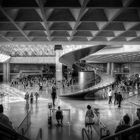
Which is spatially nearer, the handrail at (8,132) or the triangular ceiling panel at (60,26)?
the handrail at (8,132)

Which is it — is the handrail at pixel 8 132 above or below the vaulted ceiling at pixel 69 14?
below

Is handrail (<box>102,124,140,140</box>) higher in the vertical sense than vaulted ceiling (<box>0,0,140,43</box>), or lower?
lower

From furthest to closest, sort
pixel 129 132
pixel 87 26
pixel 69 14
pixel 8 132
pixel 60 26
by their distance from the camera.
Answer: pixel 60 26, pixel 87 26, pixel 69 14, pixel 8 132, pixel 129 132

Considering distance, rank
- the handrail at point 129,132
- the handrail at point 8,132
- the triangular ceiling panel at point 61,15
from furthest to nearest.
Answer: the triangular ceiling panel at point 61,15
the handrail at point 8,132
the handrail at point 129,132

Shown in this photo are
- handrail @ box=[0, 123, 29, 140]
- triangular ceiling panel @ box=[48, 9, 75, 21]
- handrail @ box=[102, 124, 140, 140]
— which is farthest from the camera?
triangular ceiling panel @ box=[48, 9, 75, 21]

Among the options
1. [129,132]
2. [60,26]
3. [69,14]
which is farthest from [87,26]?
[129,132]

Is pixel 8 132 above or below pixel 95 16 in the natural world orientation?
below

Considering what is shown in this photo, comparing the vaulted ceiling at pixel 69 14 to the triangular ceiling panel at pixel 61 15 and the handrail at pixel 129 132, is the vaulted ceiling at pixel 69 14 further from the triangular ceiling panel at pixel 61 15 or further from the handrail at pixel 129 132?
the handrail at pixel 129 132

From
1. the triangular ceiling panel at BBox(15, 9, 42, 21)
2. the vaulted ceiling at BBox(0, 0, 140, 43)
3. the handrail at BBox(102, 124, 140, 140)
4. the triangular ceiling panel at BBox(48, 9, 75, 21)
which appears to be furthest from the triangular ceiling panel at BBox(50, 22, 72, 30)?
the handrail at BBox(102, 124, 140, 140)

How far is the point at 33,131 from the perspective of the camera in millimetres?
9508

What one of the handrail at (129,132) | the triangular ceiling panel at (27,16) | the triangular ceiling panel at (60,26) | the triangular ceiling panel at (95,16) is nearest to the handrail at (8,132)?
the handrail at (129,132)

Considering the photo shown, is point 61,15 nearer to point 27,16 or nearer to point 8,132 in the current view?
point 27,16

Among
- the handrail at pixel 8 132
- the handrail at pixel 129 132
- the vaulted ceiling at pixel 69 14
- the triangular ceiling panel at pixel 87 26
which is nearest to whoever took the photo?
the handrail at pixel 129 132

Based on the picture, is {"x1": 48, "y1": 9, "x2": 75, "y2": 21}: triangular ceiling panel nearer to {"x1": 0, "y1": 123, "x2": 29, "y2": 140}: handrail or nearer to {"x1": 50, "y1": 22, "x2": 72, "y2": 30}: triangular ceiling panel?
{"x1": 50, "y1": 22, "x2": 72, "y2": 30}: triangular ceiling panel
